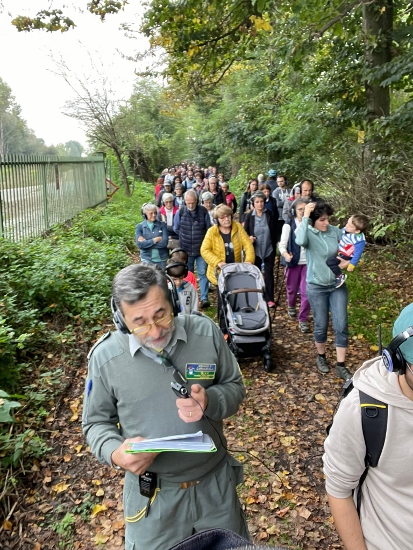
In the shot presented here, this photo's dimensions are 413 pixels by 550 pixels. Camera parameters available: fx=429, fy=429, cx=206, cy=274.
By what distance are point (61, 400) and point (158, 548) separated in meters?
3.53

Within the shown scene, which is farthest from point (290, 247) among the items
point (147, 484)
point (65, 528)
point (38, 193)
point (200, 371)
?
point (38, 193)

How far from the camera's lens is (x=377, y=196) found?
30.2 ft

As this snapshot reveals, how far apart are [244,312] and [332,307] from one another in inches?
46.1

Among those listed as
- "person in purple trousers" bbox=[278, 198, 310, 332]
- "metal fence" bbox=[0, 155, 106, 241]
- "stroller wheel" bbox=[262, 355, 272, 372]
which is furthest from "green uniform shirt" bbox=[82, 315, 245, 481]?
"metal fence" bbox=[0, 155, 106, 241]

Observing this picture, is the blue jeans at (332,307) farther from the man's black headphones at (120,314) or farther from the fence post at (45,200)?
the fence post at (45,200)

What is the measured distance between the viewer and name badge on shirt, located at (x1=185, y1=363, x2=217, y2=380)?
2.06 meters

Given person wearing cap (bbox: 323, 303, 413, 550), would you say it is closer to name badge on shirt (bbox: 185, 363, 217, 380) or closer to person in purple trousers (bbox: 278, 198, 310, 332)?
name badge on shirt (bbox: 185, 363, 217, 380)

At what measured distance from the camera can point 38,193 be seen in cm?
1077

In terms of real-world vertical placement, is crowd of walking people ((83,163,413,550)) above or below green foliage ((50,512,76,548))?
above

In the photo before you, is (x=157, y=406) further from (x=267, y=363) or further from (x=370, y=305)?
(x=370, y=305)

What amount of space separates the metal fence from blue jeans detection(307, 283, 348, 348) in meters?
6.11

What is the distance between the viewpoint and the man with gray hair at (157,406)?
198 cm

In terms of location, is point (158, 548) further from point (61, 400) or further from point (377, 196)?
point (377, 196)

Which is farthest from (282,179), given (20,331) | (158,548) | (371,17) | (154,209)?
(158,548)
